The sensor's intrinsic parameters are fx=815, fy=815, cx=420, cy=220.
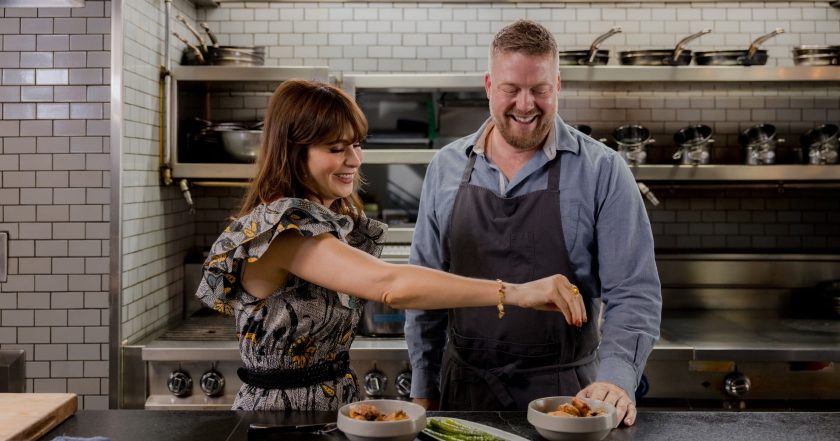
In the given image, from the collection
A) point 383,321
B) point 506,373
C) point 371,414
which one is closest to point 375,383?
point 383,321

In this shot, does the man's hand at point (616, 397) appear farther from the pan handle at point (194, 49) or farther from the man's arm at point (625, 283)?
the pan handle at point (194, 49)

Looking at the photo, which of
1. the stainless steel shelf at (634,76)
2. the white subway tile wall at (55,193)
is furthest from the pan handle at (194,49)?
the stainless steel shelf at (634,76)

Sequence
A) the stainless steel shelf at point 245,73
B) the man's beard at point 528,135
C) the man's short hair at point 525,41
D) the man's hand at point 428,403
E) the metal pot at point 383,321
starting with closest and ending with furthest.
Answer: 1. the man's short hair at point 525,41
2. the man's beard at point 528,135
3. the man's hand at point 428,403
4. the metal pot at point 383,321
5. the stainless steel shelf at point 245,73

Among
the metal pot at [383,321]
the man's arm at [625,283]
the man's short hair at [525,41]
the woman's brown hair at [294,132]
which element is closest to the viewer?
the woman's brown hair at [294,132]

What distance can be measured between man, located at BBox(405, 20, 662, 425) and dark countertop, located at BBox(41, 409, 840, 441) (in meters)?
0.40

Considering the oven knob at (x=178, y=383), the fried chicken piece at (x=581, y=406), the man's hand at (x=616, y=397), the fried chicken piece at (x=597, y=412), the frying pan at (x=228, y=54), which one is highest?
the frying pan at (x=228, y=54)

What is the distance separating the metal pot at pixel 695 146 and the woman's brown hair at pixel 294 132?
2385 millimetres

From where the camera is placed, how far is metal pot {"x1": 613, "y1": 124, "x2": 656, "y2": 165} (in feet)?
13.3

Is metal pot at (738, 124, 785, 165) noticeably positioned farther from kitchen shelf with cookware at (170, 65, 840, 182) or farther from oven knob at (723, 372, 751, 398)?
oven knob at (723, 372, 751, 398)

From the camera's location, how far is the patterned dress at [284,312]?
2064 mm

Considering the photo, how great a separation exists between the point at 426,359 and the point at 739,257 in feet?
7.76

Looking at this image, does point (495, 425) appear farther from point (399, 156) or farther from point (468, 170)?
point (399, 156)

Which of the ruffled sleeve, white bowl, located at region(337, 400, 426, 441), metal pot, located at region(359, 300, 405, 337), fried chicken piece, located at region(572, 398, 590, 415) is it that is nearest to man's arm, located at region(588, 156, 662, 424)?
fried chicken piece, located at region(572, 398, 590, 415)

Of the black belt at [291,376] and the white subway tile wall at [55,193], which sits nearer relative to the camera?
the black belt at [291,376]
